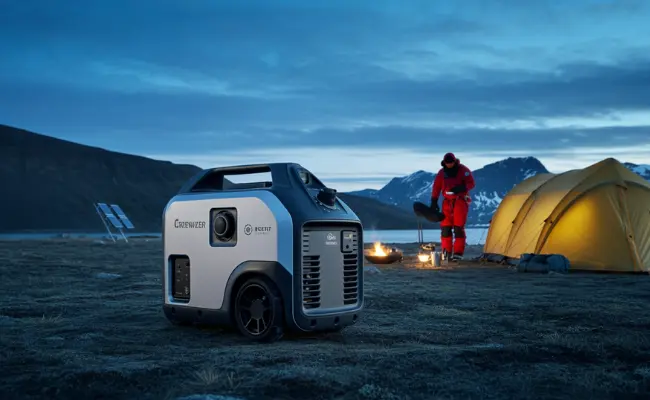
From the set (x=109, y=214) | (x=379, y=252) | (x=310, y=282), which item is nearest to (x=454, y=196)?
(x=379, y=252)

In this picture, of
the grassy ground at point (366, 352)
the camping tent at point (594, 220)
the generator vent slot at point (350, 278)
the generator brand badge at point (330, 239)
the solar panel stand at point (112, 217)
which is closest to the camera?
the grassy ground at point (366, 352)

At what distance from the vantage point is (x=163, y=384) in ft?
20.6

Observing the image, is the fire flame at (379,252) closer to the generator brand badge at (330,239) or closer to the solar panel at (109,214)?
the generator brand badge at (330,239)

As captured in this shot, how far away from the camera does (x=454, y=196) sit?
22562 millimetres

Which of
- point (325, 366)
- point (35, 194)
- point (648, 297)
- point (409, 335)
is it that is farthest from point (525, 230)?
point (35, 194)

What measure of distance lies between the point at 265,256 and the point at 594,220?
44.0ft

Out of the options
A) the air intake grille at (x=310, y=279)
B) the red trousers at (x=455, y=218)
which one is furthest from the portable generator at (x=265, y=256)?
the red trousers at (x=455, y=218)

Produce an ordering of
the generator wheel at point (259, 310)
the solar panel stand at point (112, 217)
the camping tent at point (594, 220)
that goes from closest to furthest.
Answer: the generator wheel at point (259, 310)
the camping tent at point (594, 220)
the solar panel stand at point (112, 217)

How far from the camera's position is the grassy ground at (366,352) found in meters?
6.20

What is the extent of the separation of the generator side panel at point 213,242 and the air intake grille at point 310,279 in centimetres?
25

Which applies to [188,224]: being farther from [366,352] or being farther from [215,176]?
[366,352]

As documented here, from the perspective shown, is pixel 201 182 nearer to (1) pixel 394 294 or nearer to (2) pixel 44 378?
(2) pixel 44 378

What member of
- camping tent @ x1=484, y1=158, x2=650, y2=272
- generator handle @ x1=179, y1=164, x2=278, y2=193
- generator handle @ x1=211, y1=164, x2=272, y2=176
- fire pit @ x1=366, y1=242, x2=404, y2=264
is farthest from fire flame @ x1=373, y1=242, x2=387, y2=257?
generator handle @ x1=211, y1=164, x2=272, y2=176

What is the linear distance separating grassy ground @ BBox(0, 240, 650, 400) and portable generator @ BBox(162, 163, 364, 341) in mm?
317
